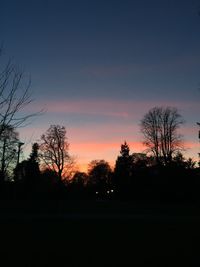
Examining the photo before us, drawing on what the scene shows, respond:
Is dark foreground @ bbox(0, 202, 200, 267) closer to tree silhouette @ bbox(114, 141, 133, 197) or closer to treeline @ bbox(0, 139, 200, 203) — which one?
treeline @ bbox(0, 139, 200, 203)

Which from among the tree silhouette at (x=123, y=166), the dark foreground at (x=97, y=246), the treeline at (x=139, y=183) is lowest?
the dark foreground at (x=97, y=246)

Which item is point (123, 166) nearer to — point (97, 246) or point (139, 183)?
point (139, 183)

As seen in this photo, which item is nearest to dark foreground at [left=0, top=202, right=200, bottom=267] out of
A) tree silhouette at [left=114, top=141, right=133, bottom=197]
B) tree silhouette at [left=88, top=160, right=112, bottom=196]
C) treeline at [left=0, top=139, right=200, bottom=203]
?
treeline at [left=0, top=139, right=200, bottom=203]

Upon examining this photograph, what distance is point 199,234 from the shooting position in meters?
15.3

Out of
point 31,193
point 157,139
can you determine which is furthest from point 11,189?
point 157,139

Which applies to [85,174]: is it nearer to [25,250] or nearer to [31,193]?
[31,193]

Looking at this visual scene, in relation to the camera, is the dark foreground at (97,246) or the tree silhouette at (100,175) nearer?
the dark foreground at (97,246)

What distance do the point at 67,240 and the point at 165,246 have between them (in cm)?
342

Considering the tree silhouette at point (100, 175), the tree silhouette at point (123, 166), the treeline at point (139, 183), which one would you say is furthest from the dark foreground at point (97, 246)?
the tree silhouette at point (100, 175)

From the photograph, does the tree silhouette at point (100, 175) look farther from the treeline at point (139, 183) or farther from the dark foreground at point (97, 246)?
the dark foreground at point (97, 246)

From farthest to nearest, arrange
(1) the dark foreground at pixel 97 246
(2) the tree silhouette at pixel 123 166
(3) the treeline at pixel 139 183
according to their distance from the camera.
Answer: (2) the tree silhouette at pixel 123 166, (3) the treeline at pixel 139 183, (1) the dark foreground at pixel 97 246

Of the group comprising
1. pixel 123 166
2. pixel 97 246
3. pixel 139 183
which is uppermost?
pixel 123 166

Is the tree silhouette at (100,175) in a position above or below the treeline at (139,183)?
above

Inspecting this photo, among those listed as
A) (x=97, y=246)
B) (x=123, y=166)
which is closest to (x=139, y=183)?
(x=123, y=166)
